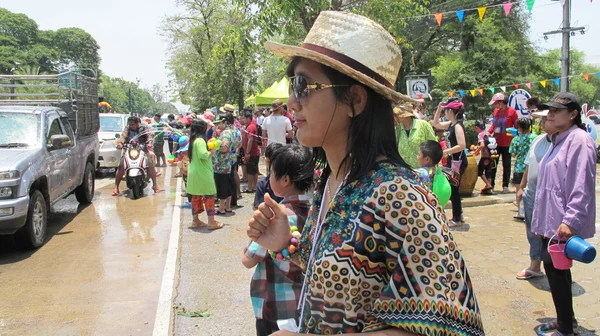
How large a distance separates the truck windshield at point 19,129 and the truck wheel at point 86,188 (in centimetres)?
216

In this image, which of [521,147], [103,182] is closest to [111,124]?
[103,182]

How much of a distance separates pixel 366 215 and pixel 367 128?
0.30 m

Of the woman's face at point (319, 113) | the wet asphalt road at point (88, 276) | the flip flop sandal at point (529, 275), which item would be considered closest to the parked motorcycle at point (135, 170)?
the wet asphalt road at point (88, 276)

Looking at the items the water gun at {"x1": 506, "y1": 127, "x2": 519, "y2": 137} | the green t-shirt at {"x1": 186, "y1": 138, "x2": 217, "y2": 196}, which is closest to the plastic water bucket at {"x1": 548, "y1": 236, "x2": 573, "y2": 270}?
the green t-shirt at {"x1": 186, "y1": 138, "x2": 217, "y2": 196}

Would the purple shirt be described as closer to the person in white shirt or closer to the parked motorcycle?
the person in white shirt

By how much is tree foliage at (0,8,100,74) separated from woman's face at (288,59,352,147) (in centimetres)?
8025

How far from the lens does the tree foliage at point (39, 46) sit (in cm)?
7320

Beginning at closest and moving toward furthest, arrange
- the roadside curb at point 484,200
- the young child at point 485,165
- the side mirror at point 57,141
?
the side mirror at point 57,141 → the roadside curb at point 484,200 → the young child at point 485,165

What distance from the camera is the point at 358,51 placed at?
1394 millimetres

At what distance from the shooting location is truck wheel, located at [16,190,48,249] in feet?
20.1

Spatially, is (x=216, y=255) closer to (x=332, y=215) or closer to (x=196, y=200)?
(x=196, y=200)

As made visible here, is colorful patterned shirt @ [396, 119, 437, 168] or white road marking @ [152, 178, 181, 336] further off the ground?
colorful patterned shirt @ [396, 119, 437, 168]

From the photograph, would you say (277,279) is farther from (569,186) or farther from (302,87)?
(569,186)

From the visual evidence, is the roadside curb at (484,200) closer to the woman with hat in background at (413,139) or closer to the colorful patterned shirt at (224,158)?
the woman with hat in background at (413,139)
